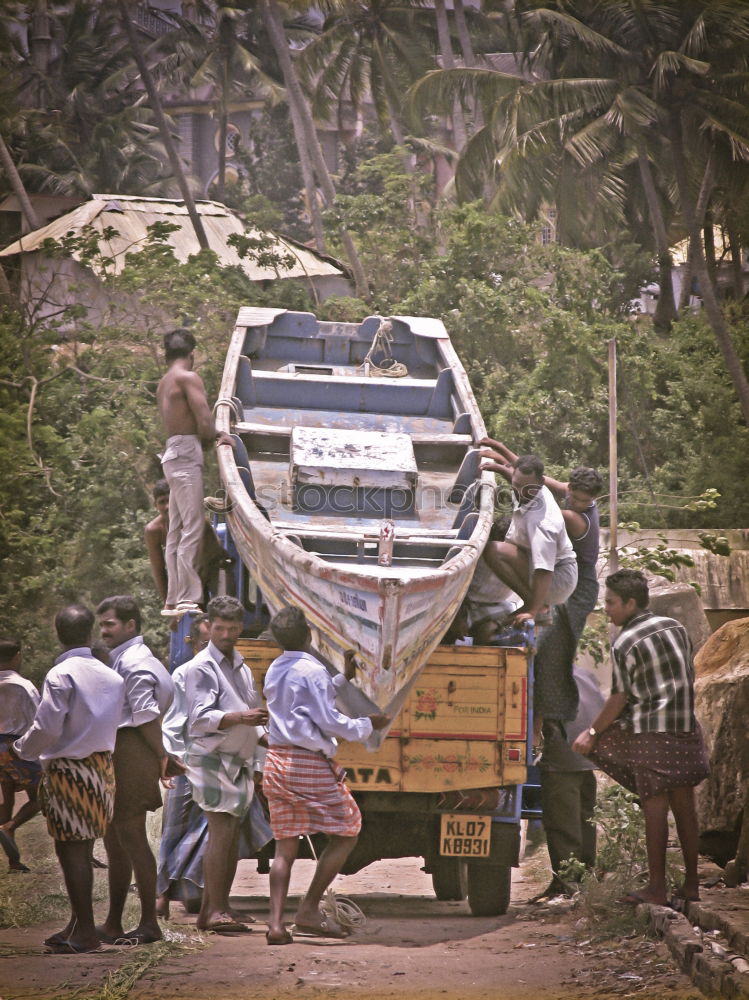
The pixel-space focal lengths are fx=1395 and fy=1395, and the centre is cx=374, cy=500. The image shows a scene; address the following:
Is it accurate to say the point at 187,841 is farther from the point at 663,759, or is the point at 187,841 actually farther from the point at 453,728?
the point at 663,759

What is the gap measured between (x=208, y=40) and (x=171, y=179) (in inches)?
139

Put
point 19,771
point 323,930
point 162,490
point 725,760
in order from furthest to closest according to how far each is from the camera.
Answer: point 162,490 → point 19,771 → point 725,760 → point 323,930

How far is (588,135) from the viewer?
67.8ft

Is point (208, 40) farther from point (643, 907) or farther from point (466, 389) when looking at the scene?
point (643, 907)

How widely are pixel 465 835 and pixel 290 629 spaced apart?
1705 mm

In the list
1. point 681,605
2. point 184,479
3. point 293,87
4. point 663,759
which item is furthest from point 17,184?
point 663,759

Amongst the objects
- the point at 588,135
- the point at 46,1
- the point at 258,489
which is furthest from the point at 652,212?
the point at 258,489

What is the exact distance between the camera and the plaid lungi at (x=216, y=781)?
6.02 metres

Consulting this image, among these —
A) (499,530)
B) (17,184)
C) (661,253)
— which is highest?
(17,184)

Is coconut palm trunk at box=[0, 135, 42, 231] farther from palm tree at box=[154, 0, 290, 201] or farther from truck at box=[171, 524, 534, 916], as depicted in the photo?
truck at box=[171, 524, 534, 916]

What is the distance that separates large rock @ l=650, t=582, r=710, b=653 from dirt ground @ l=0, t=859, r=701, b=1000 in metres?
6.35

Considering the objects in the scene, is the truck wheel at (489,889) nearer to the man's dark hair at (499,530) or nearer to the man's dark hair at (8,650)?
the man's dark hair at (499,530)

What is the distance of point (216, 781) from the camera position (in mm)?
6039

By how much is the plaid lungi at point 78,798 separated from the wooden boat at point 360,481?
134cm
